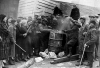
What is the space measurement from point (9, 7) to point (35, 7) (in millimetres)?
2310

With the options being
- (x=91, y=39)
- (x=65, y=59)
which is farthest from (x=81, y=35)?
(x=65, y=59)

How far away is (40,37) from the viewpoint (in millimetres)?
9266

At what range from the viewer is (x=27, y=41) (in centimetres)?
837

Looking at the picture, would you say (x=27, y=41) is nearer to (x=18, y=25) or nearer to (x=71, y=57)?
(x=18, y=25)

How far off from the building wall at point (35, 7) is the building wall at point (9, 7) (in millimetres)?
391

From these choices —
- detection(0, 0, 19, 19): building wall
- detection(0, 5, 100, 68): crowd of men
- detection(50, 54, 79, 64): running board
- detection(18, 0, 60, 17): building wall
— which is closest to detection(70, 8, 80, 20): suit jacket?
detection(0, 5, 100, 68): crowd of men

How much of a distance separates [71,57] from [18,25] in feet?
9.94

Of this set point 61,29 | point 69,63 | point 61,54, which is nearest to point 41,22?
point 61,29

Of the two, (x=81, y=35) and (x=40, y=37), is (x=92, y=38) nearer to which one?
(x=81, y=35)

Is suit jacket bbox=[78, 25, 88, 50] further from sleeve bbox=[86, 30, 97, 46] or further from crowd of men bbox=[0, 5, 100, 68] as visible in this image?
sleeve bbox=[86, 30, 97, 46]

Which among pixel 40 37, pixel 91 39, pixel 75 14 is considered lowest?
pixel 40 37

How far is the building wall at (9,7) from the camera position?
39.0 ft

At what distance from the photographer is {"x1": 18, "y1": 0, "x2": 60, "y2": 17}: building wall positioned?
1101 centimetres

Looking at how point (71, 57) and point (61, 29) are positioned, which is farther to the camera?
point (61, 29)
